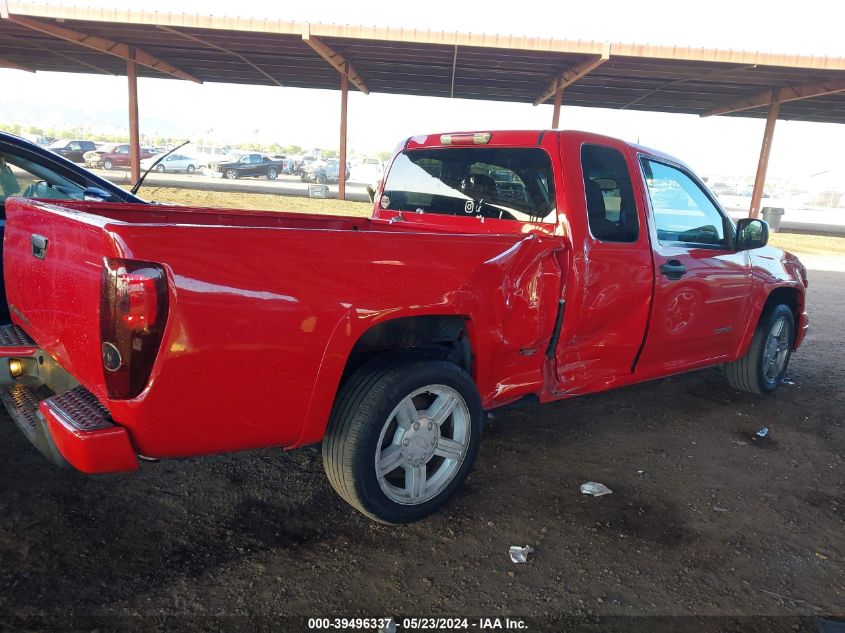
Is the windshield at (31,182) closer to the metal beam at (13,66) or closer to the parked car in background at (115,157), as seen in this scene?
the metal beam at (13,66)

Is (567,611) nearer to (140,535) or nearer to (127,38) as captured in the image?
(140,535)

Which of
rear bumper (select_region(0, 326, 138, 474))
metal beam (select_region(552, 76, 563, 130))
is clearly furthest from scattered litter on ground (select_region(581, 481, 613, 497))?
metal beam (select_region(552, 76, 563, 130))

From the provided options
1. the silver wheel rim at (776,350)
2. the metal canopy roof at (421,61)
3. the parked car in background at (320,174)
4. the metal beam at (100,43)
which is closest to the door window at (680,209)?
the silver wheel rim at (776,350)

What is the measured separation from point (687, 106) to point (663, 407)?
80.1 ft

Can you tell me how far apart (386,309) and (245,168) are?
109ft

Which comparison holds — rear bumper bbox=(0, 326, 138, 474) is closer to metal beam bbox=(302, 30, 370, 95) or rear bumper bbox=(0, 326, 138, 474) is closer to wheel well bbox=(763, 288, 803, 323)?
wheel well bbox=(763, 288, 803, 323)

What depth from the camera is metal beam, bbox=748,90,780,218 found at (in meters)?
21.0

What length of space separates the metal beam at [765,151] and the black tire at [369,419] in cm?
2183

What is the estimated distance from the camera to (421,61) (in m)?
19.7

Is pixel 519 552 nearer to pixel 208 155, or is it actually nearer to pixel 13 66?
pixel 13 66

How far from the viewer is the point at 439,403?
2.87 m

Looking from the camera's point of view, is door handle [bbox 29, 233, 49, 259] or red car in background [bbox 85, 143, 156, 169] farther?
red car in background [bbox 85, 143, 156, 169]

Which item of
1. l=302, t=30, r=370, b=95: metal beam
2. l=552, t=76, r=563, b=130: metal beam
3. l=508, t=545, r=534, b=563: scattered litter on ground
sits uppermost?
l=302, t=30, r=370, b=95: metal beam

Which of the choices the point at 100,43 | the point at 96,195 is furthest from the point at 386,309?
the point at 100,43
